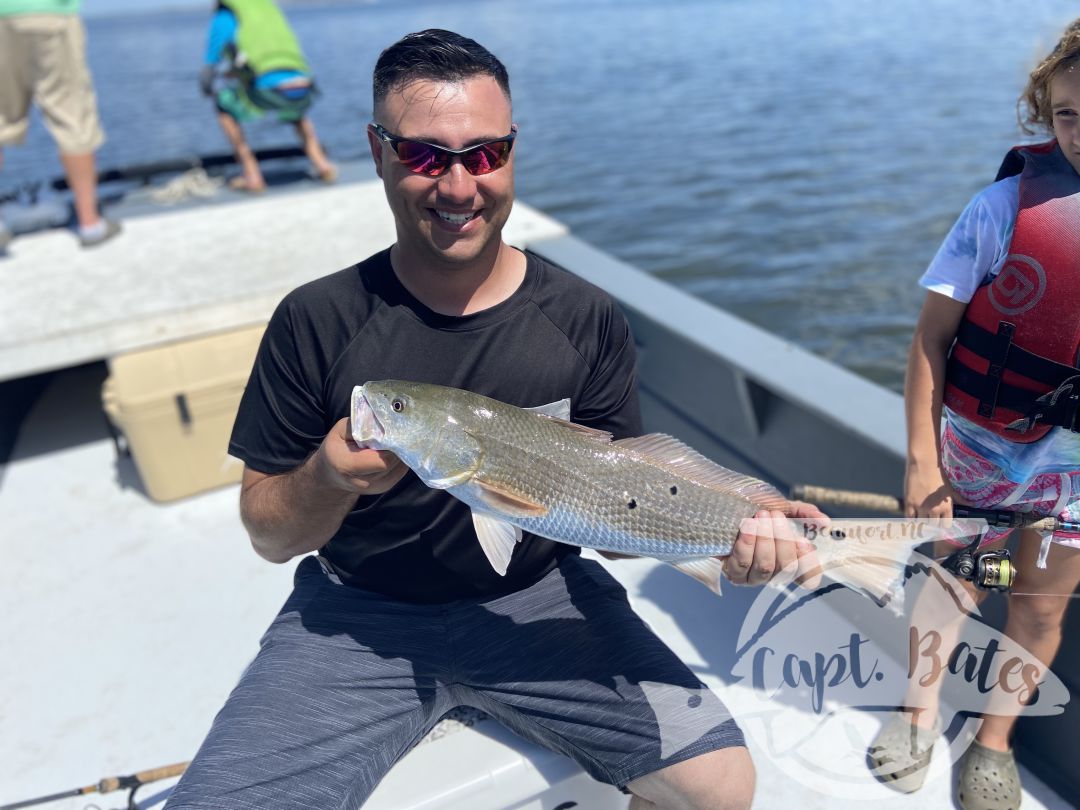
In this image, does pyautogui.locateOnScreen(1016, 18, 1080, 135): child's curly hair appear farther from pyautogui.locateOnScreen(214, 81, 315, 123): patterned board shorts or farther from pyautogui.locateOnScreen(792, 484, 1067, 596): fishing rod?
pyautogui.locateOnScreen(214, 81, 315, 123): patterned board shorts

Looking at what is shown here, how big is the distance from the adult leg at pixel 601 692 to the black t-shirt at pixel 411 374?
0.42ft

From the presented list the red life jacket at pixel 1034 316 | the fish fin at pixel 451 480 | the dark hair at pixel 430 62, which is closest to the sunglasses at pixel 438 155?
the dark hair at pixel 430 62

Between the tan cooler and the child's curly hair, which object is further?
the tan cooler

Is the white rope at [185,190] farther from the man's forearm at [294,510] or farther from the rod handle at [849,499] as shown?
the rod handle at [849,499]

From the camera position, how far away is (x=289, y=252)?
5168 mm

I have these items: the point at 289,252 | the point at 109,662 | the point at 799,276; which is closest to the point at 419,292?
the point at 109,662

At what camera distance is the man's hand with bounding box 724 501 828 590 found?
2.13m

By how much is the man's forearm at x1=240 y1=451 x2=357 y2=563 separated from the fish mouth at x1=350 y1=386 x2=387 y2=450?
15 centimetres

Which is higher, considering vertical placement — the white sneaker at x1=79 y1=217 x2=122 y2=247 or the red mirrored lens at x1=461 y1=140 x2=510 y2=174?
the red mirrored lens at x1=461 y1=140 x2=510 y2=174

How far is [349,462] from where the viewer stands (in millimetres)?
1961

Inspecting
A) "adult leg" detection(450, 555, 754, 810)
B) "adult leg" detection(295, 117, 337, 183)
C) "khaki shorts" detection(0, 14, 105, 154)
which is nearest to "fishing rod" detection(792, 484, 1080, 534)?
"adult leg" detection(450, 555, 754, 810)

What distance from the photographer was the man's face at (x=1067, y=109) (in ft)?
7.13

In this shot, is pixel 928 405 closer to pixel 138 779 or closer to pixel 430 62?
pixel 430 62

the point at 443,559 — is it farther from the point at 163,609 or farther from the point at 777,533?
the point at 163,609
